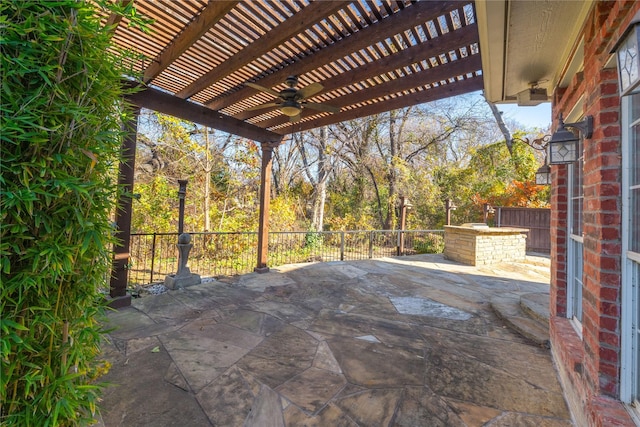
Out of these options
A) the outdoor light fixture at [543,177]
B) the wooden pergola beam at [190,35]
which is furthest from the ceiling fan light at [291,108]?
the outdoor light fixture at [543,177]

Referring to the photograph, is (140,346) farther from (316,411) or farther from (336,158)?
(336,158)

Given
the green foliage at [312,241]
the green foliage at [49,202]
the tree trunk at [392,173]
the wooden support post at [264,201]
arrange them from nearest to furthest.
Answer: the green foliage at [49,202], the wooden support post at [264,201], the green foliage at [312,241], the tree trunk at [392,173]

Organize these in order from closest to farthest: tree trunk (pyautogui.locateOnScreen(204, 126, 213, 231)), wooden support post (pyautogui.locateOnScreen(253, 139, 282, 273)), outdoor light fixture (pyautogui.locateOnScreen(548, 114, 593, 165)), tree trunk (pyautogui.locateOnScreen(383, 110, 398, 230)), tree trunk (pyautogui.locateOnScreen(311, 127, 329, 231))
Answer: outdoor light fixture (pyautogui.locateOnScreen(548, 114, 593, 165)), wooden support post (pyautogui.locateOnScreen(253, 139, 282, 273)), tree trunk (pyautogui.locateOnScreen(204, 126, 213, 231)), tree trunk (pyautogui.locateOnScreen(311, 127, 329, 231)), tree trunk (pyautogui.locateOnScreen(383, 110, 398, 230))

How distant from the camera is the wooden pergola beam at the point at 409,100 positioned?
123 inches

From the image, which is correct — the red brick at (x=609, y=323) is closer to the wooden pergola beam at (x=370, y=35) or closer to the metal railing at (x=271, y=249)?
the wooden pergola beam at (x=370, y=35)

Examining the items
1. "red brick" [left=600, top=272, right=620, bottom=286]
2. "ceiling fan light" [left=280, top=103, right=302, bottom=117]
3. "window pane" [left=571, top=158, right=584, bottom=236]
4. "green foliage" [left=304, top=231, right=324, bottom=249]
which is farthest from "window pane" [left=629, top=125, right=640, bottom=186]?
"green foliage" [left=304, top=231, right=324, bottom=249]

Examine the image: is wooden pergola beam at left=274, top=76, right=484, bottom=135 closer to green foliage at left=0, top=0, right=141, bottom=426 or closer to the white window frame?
the white window frame

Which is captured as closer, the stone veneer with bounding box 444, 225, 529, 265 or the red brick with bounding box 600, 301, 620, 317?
the red brick with bounding box 600, 301, 620, 317

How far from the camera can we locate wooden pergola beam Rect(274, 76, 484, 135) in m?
3.13

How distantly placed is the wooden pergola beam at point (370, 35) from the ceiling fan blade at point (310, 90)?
0.24m

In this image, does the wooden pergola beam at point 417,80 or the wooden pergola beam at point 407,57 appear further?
the wooden pergola beam at point 417,80

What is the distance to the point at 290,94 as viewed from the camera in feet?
9.98

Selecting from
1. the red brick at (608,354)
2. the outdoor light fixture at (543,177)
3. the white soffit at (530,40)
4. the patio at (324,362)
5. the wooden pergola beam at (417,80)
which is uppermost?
the wooden pergola beam at (417,80)

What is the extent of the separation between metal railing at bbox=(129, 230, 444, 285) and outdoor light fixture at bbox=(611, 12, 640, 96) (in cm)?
570
